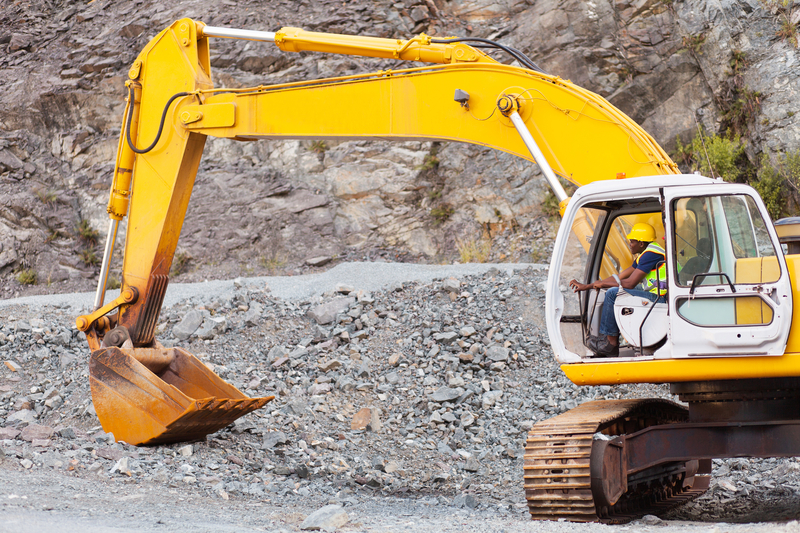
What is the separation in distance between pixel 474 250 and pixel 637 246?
1032 centimetres

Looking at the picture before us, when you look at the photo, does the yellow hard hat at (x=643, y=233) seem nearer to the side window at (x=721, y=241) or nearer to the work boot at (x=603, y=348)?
the side window at (x=721, y=241)

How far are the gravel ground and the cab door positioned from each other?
973 mm

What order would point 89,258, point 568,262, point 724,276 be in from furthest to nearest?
point 89,258 → point 568,262 → point 724,276

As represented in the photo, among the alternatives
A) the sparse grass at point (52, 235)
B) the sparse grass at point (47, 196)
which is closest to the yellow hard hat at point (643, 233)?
the sparse grass at point (52, 235)

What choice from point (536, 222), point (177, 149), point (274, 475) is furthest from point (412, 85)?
point (536, 222)

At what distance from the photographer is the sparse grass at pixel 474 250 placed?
14568 mm

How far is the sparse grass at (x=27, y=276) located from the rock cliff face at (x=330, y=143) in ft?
0.37

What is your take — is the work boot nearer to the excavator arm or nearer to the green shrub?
the excavator arm

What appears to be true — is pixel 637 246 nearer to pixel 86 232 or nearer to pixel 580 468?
pixel 580 468

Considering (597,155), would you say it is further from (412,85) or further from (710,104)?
(710,104)

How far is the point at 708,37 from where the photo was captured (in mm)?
14305

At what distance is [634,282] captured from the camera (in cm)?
432

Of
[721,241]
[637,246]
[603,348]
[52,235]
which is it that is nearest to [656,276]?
[637,246]

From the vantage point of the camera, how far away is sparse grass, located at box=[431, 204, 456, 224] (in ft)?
50.9
